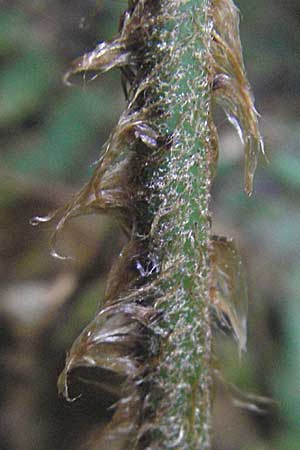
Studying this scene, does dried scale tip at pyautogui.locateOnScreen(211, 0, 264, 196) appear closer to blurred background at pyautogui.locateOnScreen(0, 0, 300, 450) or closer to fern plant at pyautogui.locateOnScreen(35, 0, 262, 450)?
fern plant at pyautogui.locateOnScreen(35, 0, 262, 450)

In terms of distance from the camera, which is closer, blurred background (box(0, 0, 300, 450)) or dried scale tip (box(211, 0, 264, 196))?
dried scale tip (box(211, 0, 264, 196))

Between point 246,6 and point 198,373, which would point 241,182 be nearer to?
point 246,6

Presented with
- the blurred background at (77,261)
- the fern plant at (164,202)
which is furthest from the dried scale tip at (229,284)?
the blurred background at (77,261)

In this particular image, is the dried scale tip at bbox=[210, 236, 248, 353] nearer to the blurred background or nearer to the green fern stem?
the green fern stem

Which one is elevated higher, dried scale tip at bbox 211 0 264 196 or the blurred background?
dried scale tip at bbox 211 0 264 196

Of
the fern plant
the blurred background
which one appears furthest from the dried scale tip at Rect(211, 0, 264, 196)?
→ the blurred background

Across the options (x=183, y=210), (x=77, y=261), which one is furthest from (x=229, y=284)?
(x=77, y=261)
